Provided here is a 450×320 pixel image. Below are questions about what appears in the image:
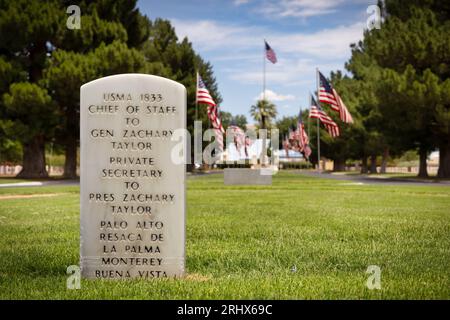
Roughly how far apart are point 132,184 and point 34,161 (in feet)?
129

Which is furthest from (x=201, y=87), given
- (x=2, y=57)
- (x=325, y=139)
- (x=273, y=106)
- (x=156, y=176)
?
(x=273, y=106)

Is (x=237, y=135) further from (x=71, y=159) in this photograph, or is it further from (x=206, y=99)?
(x=206, y=99)

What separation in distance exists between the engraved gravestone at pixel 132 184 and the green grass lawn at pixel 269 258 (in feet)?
0.94

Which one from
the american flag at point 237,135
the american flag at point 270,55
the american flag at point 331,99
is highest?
the american flag at point 270,55

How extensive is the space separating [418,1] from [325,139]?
1411 inches

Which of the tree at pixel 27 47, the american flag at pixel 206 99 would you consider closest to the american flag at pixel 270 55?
the american flag at pixel 206 99

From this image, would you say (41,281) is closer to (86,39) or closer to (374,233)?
(374,233)

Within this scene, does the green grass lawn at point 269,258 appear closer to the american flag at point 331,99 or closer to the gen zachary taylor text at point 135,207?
the gen zachary taylor text at point 135,207

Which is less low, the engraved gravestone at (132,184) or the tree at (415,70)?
the tree at (415,70)

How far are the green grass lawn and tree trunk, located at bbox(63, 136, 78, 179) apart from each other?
32.9 m

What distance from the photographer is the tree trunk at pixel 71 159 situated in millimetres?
44125

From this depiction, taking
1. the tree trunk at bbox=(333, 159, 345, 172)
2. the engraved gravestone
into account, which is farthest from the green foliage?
the tree trunk at bbox=(333, 159, 345, 172)

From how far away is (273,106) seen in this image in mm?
128625

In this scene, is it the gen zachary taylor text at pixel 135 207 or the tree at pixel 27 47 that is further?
the tree at pixel 27 47
